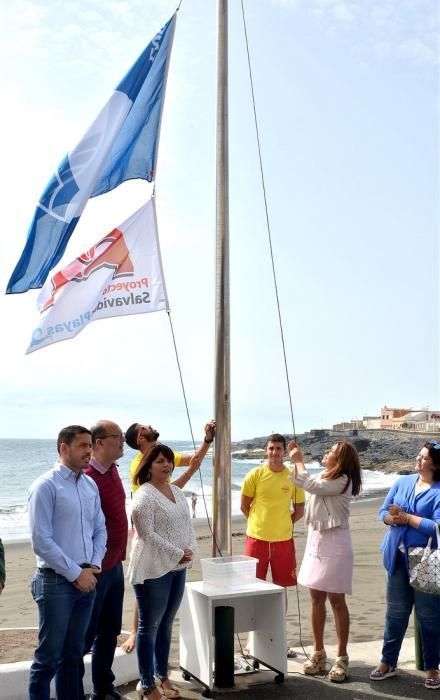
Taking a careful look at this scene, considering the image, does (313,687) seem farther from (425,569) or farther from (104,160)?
(104,160)

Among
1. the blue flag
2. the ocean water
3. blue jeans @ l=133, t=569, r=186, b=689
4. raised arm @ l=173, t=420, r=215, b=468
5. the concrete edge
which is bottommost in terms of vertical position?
the ocean water

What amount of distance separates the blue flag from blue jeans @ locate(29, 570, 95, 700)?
8.75 ft

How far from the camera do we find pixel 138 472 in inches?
204

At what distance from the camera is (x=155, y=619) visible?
4.95 meters

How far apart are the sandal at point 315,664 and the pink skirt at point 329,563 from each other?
19.0 inches

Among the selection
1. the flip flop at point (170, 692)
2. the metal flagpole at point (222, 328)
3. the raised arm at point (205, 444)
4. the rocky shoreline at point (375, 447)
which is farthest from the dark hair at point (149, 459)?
the rocky shoreline at point (375, 447)

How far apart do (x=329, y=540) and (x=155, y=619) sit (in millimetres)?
1481

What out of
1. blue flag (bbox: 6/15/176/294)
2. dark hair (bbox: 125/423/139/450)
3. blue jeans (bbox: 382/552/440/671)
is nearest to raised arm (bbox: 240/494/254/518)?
dark hair (bbox: 125/423/139/450)

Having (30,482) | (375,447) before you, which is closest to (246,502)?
(30,482)

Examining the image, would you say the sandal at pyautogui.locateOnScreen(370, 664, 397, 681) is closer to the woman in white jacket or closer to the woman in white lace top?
the woman in white jacket

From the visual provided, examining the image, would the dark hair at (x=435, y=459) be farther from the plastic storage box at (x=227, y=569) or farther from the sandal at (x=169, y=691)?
the sandal at (x=169, y=691)

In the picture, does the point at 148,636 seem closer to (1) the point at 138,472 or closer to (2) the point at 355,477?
(1) the point at 138,472

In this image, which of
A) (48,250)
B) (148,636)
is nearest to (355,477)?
(148,636)

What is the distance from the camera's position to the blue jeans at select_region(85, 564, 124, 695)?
496 cm
